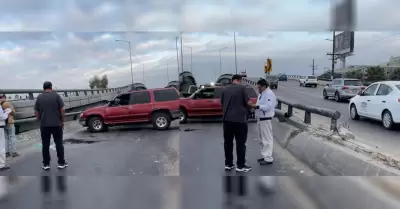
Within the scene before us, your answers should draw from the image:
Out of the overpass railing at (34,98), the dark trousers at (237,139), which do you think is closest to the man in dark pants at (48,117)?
the dark trousers at (237,139)

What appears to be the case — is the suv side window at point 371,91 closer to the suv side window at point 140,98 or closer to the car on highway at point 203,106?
the car on highway at point 203,106

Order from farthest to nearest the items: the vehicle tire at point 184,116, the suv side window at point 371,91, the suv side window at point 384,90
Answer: the vehicle tire at point 184,116 < the suv side window at point 371,91 < the suv side window at point 384,90

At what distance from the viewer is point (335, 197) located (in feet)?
14.3

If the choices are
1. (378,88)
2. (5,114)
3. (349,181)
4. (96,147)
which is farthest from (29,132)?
Result: (378,88)

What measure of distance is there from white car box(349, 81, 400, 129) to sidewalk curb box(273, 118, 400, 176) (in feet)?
9.53

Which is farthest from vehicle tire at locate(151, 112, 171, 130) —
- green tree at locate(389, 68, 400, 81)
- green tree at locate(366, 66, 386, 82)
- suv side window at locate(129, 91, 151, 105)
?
green tree at locate(366, 66, 386, 82)

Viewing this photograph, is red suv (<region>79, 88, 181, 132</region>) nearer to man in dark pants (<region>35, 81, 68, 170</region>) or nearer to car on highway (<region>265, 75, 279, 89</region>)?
car on highway (<region>265, 75, 279, 89</region>)

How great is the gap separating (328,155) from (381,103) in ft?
18.5

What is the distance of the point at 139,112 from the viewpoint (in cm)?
1347

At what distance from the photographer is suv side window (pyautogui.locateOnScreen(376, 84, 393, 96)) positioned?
10.6 meters

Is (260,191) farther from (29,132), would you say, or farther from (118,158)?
(29,132)

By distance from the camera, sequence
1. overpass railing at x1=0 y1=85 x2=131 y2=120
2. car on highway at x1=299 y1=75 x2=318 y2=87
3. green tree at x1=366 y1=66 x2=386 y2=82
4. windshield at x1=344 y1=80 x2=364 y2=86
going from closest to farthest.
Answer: overpass railing at x1=0 y1=85 x2=131 y2=120, windshield at x1=344 y1=80 x2=364 y2=86, green tree at x1=366 y1=66 x2=386 y2=82, car on highway at x1=299 y1=75 x2=318 y2=87

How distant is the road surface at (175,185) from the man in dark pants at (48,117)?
14.5 inches

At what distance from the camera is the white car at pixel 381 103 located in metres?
10.1
